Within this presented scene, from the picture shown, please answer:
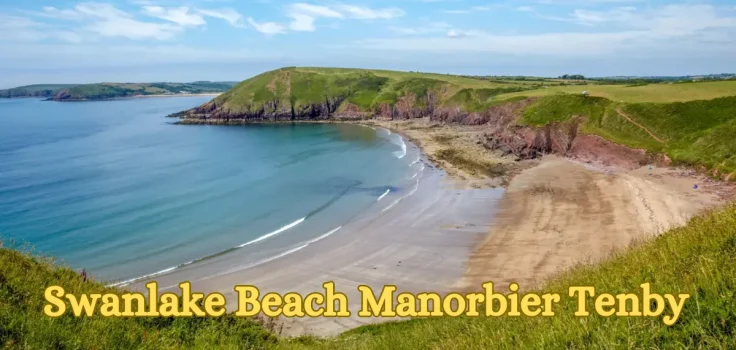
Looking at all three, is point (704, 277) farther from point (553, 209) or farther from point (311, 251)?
point (553, 209)

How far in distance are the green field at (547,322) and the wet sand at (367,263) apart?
487 inches

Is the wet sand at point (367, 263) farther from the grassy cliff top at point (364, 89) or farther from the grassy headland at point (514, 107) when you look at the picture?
the grassy cliff top at point (364, 89)

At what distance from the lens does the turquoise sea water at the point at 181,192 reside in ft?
117

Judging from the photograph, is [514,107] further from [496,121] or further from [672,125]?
[672,125]

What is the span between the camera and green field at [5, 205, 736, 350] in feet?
17.8

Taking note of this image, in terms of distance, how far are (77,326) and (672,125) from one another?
218 ft

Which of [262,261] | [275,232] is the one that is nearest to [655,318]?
[262,261]

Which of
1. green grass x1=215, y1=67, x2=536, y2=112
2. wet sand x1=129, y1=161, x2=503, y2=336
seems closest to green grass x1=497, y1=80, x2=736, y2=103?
wet sand x1=129, y1=161, x2=503, y2=336

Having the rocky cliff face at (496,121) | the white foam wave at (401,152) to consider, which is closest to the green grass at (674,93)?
the rocky cliff face at (496,121)

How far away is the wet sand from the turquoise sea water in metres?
2.34

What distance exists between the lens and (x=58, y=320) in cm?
830

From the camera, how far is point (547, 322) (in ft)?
23.5

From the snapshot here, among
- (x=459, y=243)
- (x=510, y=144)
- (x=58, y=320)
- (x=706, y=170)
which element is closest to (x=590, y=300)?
(x=58, y=320)

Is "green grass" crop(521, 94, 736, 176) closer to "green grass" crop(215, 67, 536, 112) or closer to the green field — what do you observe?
the green field
